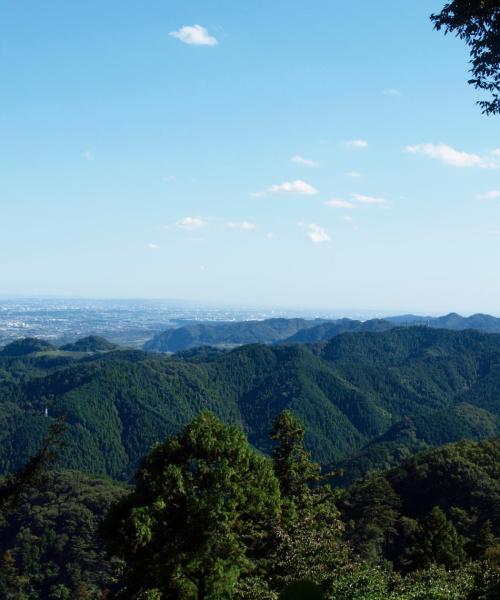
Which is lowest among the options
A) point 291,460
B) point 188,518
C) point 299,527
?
point 299,527

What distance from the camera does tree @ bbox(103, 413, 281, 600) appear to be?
22.9 metres

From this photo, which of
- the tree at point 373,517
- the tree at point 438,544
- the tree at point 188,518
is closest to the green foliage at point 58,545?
the tree at point 373,517

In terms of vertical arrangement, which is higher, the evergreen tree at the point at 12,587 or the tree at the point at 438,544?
the tree at the point at 438,544

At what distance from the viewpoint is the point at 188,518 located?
2330 cm

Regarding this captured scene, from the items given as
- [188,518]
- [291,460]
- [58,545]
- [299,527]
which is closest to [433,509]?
[291,460]

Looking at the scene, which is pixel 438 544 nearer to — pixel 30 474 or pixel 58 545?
pixel 30 474

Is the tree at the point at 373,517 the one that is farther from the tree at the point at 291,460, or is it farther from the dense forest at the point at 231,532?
the tree at the point at 291,460

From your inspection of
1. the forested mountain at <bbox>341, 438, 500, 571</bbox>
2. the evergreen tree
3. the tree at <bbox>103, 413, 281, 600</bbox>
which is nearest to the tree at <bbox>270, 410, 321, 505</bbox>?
the tree at <bbox>103, 413, 281, 600</bbox>

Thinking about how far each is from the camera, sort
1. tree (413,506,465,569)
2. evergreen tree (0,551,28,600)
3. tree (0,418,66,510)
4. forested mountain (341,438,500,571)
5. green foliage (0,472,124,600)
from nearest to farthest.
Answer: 1. tree (0,418,66,510)
2. tree (413,506,465,569)
3. forested mountain (341,438,500,571)
4. evergreen tree (0,551,28,600)
5. green foliage (0,472,124,600)

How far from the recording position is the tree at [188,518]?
2286 centimetres

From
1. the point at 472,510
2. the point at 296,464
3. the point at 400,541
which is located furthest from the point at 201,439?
the point at 472,510

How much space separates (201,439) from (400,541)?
61209mm

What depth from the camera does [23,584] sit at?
10419cm

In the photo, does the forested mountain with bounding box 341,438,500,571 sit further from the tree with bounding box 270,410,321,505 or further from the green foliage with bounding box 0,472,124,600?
the green foliage with bounding box 0,472,124,600
